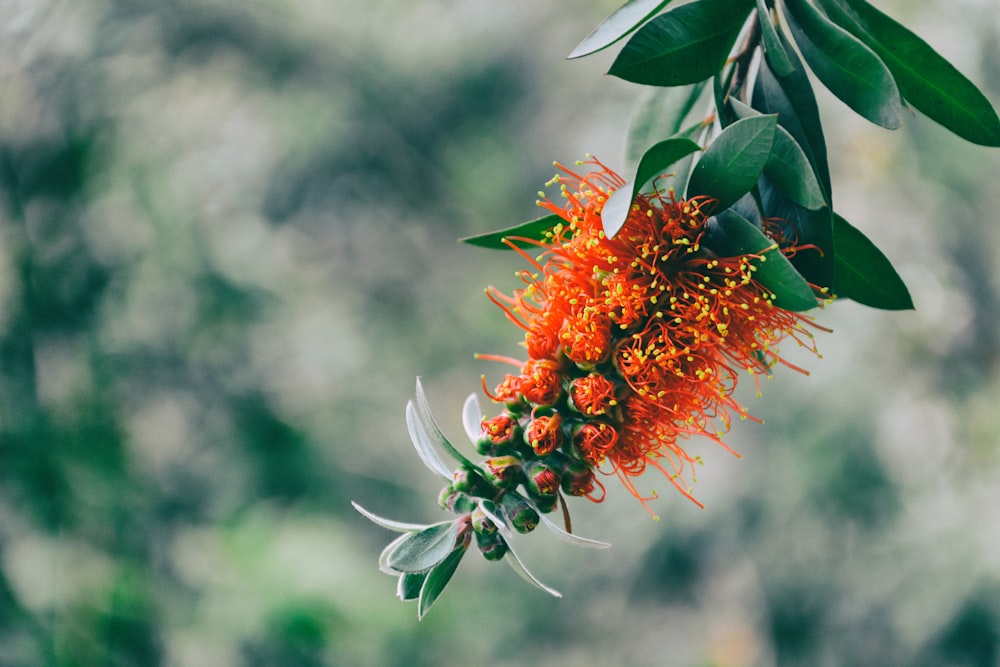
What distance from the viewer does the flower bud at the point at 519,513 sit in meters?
0.79

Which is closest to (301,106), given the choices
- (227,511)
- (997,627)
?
(227,511)

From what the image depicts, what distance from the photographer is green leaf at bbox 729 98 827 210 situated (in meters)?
0.72

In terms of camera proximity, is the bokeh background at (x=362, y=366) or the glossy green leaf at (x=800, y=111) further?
the bokeh background at (x=362, y=366)

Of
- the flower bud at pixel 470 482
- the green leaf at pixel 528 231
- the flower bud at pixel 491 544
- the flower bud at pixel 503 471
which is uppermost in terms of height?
the green leaf at pixel 528 231

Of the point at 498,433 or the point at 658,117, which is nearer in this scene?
the point at 498,433

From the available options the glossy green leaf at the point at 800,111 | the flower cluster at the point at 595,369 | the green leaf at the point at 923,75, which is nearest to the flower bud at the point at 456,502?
the flower cluster at the point at 595,369

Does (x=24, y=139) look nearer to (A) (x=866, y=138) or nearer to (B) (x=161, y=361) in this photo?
(B) (x=161, y=361)

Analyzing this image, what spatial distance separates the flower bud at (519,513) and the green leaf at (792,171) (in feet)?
1.26

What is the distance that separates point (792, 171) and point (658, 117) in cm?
31

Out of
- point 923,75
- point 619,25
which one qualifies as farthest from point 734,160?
point 923,75

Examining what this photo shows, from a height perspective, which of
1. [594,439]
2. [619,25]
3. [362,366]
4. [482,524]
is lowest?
[362,366]

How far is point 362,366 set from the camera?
4.18 m

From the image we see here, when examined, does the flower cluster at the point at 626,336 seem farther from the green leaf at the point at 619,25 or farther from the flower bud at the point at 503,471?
the green leaf at the point at 619,25

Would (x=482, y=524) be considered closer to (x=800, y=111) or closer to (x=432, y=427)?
(x=432, y=427)
